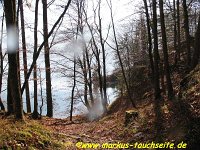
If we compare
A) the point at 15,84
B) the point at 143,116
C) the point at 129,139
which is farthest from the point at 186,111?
the point at 15,84

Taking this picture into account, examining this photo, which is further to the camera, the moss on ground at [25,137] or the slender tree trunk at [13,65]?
the slender tree trunk at [13,65]

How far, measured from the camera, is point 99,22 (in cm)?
2906

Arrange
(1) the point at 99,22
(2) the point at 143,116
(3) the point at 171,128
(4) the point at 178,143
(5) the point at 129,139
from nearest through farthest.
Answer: (4) the point at 178,143 < (3) the point at 171,128 < (5) the point at 129,139 < (2) the point at 143,116 < (1) the point at 99,22

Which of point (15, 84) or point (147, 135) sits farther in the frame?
point (147, 135)

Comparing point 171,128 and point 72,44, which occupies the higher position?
point 72,44

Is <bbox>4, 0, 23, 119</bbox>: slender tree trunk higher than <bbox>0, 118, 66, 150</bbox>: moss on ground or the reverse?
higher

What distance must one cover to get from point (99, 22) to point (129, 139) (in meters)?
19.5

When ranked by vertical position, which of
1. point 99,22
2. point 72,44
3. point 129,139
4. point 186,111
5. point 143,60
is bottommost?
point 129,139

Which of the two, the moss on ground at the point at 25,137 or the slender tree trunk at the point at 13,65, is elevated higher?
the slender tree trunk at the point at 13,65

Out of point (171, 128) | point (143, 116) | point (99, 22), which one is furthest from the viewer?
point (99, 22)

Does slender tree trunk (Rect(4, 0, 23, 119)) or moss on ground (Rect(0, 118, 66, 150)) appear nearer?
moss on ground (Rect(0, 118, 66, 150))

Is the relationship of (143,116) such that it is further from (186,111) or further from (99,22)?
(99,22)

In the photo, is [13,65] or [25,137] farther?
[13,65]

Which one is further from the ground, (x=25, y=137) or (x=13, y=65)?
(x=13, y=65)
